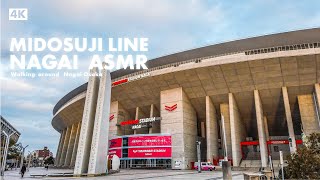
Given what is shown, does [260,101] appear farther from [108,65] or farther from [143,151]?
[108,65]

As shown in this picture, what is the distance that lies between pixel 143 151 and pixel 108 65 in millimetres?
18996

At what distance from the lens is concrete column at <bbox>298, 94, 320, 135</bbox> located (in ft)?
126

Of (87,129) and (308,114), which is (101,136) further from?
(308,114)

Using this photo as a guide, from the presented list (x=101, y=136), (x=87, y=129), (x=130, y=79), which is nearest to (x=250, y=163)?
(x=130, y=79)

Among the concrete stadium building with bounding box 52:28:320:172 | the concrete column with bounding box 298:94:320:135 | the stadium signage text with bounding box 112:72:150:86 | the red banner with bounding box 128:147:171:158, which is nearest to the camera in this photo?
the concrete stadium building with bounding box 52:28:320:172

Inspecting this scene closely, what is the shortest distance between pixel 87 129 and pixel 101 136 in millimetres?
2428

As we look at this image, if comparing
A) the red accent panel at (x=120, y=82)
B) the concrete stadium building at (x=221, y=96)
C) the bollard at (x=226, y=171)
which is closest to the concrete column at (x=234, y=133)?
the concrete stadium building at (x=221, y=96)

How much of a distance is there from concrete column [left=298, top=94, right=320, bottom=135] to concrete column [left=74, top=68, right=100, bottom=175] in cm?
3122

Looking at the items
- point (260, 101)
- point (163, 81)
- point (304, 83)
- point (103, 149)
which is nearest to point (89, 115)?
point (103, 149)

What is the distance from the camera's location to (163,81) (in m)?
42.9

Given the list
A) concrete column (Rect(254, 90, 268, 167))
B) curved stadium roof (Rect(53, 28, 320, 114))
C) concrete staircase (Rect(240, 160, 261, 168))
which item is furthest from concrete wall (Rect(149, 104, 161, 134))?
concrete column (Rect(254, 90, 268, 167))

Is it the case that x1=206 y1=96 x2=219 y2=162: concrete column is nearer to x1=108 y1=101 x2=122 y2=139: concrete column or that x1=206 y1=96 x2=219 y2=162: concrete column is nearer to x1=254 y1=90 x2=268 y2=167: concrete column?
x1=254 y1=90 x2=268 y2=167: concrete column

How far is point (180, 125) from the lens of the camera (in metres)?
41.9

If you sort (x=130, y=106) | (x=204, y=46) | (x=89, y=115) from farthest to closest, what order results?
(x=130, y=106) < (x=204, y=46) < (x=89, y=115)
